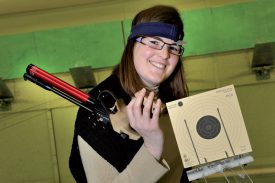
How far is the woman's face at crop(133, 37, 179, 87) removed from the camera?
0.90 meters

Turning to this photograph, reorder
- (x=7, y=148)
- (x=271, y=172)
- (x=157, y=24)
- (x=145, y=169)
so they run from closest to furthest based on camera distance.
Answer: (x=145, y=169) → (x=157, y=24) → (x=271, y=172) → (x=7, y=148)

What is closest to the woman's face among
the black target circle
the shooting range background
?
the black target circle

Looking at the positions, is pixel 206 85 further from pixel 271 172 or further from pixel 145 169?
pixel 145 169

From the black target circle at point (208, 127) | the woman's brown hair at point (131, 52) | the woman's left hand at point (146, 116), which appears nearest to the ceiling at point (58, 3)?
the woman's brown hair at point (131, 52)

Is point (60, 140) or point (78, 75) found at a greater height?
point (78, 75)

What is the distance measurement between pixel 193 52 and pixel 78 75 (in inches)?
35.7

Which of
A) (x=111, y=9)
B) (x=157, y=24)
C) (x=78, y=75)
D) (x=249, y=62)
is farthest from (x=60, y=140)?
(x=157, y=24)

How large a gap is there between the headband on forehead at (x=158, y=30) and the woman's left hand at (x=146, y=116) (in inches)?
8.0

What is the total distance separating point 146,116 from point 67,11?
255 centimetres

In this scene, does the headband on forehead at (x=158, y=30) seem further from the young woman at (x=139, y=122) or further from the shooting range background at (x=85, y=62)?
the shooting range background at (x=85, y=62)

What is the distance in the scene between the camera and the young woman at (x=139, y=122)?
796 millimetres

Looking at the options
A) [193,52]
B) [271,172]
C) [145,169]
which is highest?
[193,52]

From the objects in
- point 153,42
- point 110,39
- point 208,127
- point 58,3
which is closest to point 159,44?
point 153,42

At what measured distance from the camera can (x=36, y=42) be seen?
312 centimetres
